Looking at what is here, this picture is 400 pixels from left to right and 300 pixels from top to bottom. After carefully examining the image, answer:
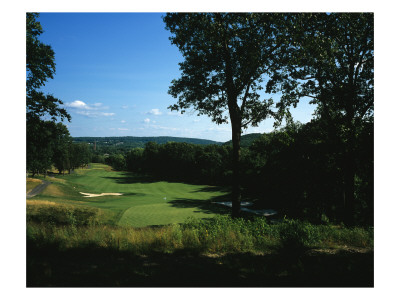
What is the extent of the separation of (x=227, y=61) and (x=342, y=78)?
7.10m

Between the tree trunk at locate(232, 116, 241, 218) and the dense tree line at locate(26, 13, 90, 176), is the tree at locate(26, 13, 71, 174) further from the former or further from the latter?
the tree trunk at locate(232, 116, 241, 218)

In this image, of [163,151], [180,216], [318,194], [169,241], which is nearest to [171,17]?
[169,241]

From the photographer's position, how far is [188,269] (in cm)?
477

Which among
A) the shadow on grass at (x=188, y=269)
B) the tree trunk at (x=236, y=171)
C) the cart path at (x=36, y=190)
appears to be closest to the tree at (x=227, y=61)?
the tree trunk at (x=236, y=171)

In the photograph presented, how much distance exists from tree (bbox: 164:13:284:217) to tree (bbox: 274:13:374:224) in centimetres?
119

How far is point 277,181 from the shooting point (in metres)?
28.0

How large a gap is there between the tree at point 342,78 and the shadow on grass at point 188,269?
8050 millimetres

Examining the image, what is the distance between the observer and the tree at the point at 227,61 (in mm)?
8898

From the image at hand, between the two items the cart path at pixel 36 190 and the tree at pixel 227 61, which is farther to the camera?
the cart path at pixel 36 190

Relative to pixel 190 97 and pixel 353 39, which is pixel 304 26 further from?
pixel 190 97

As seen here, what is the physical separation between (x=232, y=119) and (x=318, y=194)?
17336 mm

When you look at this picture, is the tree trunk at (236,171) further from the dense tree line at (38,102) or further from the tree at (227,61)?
the dense tree line at (38,102)

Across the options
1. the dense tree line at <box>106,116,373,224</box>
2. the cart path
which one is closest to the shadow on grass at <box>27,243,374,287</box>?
the dense tree line at <box>106,116,373,224</box>

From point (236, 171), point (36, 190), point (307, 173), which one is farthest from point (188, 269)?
point (36, 190)
